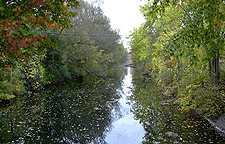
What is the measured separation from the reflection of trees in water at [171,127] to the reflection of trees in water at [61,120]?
6.22 ft

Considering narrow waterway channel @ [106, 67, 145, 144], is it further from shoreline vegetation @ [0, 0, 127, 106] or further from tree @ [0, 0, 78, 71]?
tree @ [0, 0, 78, 71]

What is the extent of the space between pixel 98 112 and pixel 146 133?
3.86 metres

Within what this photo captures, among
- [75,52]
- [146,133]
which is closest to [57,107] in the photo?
[146,133]

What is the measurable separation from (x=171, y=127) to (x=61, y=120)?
5.59 metres

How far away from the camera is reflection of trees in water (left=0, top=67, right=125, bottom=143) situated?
7.62 meters

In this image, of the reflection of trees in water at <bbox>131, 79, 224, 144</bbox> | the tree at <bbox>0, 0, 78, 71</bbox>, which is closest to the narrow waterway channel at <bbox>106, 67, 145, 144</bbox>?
the reflection of trees in water at <bbox>131, 79, 224, 144</bbox>

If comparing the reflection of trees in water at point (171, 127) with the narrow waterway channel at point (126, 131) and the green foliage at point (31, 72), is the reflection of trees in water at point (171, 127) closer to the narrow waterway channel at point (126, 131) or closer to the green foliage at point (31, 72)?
the narrow waterway channel at point (126, 131)

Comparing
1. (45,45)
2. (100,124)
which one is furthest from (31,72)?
(45,45)

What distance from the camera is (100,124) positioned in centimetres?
918

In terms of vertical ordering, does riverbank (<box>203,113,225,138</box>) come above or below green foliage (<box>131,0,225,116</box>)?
below

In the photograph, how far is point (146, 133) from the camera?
7.96 meters

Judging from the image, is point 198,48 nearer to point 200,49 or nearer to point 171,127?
point 200,49

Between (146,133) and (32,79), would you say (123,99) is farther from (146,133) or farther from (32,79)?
(32,79)

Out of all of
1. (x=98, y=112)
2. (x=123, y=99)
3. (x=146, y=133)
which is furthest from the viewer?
(x=123, y=99)
